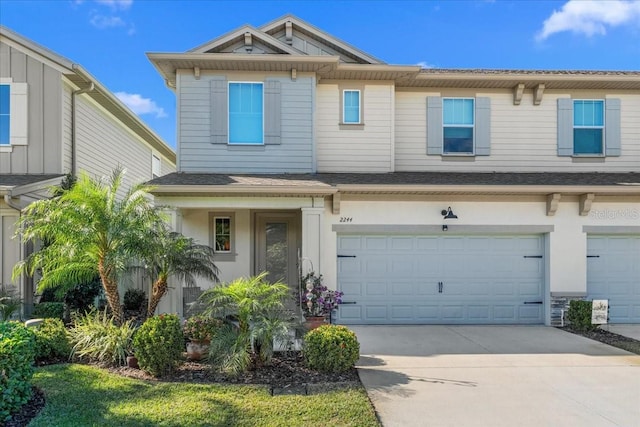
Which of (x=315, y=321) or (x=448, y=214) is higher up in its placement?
(x=448, y=214)

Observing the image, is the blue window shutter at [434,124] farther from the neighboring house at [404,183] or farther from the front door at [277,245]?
the front door at [277,245]

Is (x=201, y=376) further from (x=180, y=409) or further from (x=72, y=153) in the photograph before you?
(x=72, y=153)

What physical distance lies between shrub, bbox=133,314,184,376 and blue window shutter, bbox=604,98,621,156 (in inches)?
432

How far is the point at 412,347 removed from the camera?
7660 mm

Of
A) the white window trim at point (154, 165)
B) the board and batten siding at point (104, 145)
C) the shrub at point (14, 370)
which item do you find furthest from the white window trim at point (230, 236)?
the white window trim at point (154, 165)

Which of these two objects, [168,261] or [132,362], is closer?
[132,362]

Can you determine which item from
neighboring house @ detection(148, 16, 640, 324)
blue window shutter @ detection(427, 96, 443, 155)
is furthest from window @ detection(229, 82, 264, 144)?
blue window shutter @ detection(427, 96, 443, 155)

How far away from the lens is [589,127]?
10875 millimetres

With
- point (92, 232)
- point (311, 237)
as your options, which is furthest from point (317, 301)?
point (92, 232)

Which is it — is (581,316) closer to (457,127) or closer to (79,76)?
(457,127)

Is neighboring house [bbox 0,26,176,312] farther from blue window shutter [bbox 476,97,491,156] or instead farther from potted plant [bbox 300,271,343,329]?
blue window shutter [bbox 476,97,491,156]

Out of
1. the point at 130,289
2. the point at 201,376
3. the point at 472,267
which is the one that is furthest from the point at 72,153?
the point at 472,267

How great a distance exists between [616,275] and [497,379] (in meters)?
A: 5.99

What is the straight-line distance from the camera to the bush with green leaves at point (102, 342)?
621 cm
